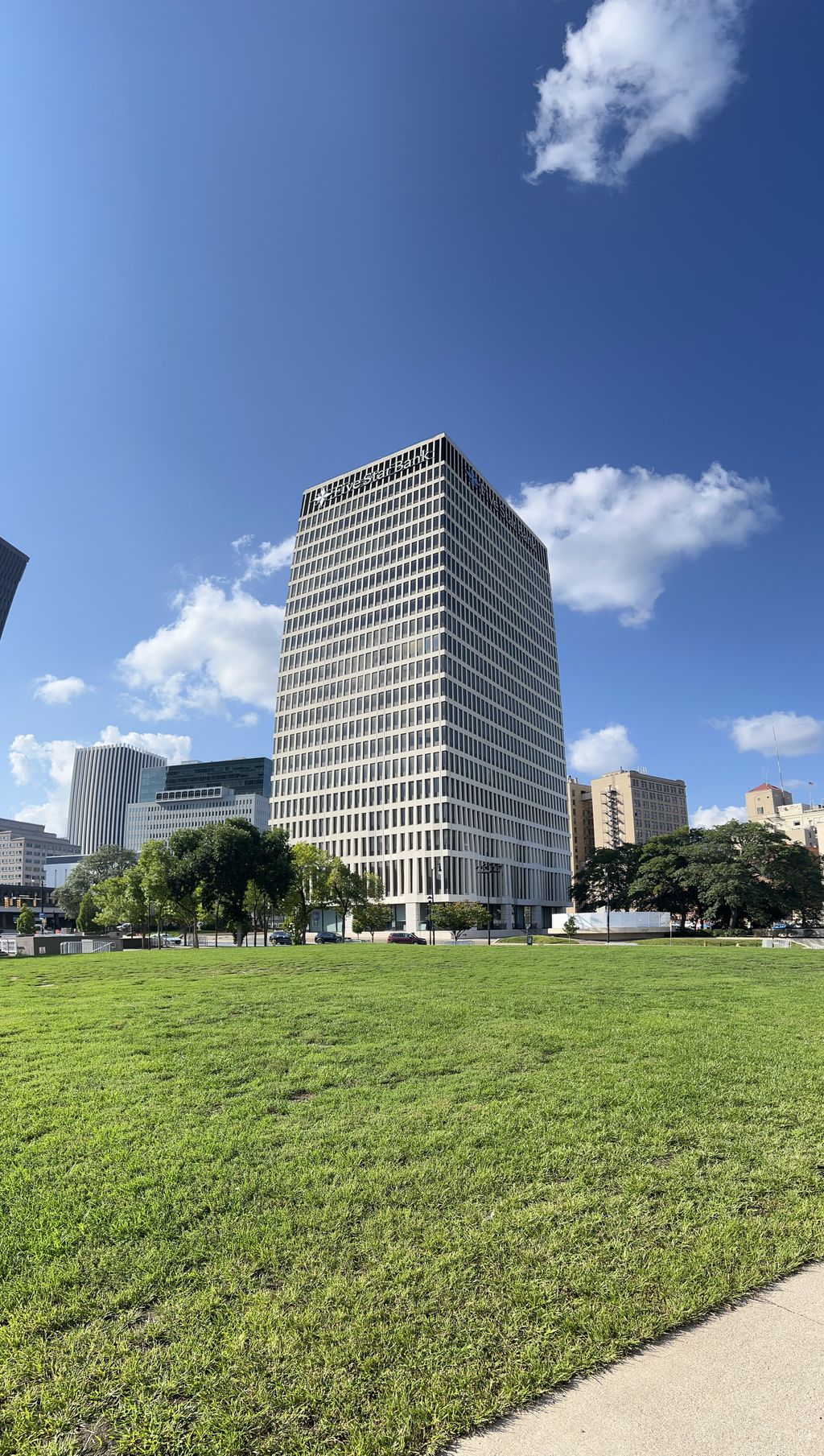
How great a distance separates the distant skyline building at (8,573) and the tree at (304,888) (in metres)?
142

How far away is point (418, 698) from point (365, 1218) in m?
98.5

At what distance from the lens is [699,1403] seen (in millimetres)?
3812

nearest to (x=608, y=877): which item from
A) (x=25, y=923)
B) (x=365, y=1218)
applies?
(x=25, y=923)

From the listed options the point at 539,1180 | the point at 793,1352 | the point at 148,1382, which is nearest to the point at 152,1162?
the point at 148,1382

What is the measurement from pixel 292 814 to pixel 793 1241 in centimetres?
11056

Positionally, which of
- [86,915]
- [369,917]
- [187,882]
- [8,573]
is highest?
[8,573]

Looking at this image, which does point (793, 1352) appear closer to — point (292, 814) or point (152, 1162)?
point (152, 1162)

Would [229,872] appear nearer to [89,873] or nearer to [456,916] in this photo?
[456,916]

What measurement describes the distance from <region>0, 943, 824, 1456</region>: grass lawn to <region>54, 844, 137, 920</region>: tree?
441 ft

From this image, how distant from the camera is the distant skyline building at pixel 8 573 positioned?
581 feet

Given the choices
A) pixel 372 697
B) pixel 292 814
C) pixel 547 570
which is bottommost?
pixel 292 814

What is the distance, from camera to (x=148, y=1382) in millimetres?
3955

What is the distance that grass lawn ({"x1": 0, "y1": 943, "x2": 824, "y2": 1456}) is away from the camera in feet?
12.7

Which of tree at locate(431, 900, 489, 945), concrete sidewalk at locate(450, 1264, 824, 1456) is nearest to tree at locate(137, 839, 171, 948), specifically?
tree at locate(431, 900, 489, 945)
